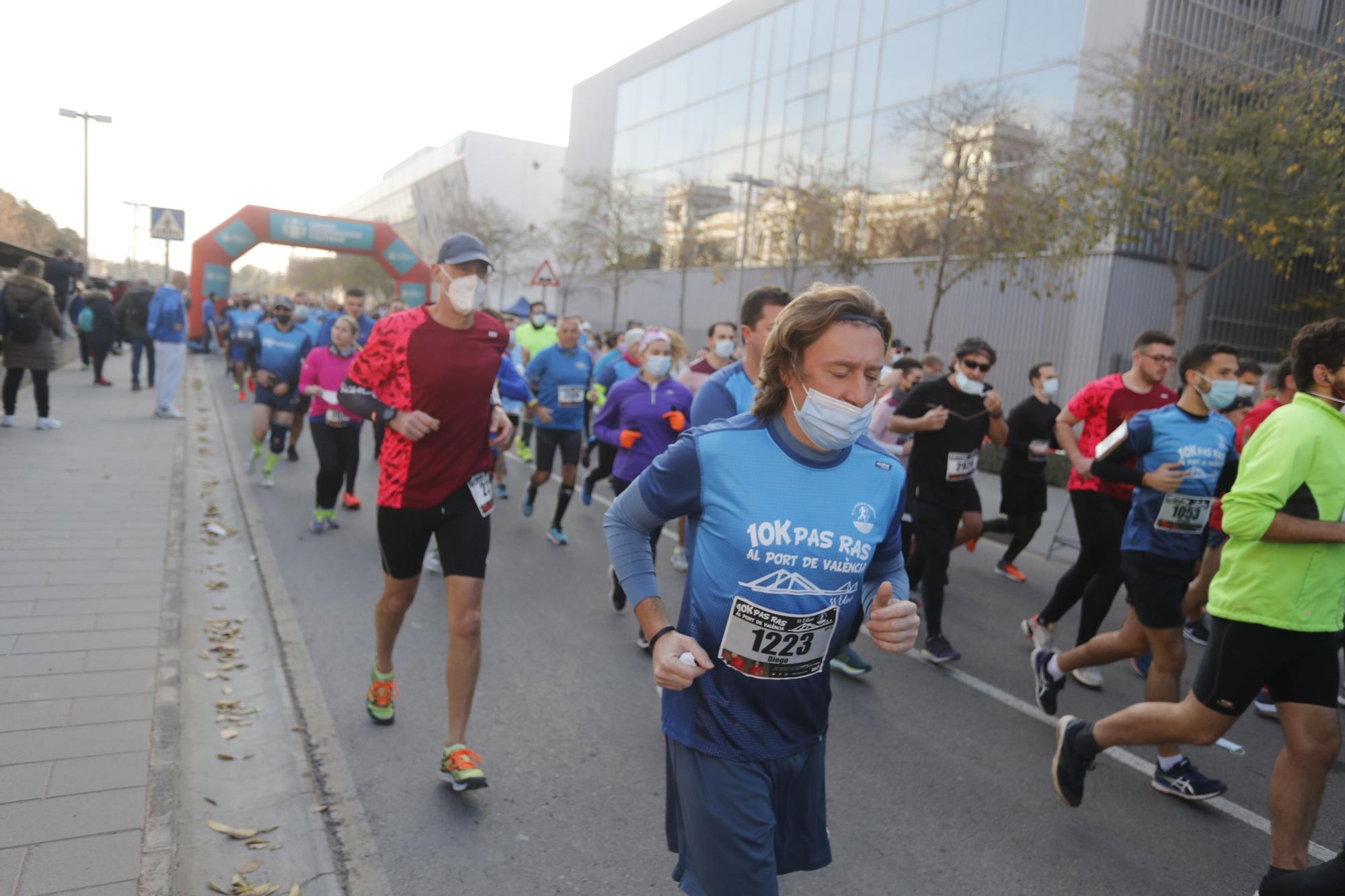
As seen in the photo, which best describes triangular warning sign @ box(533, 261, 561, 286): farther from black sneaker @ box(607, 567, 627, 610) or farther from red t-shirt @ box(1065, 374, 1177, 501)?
red t-shirt @ box(1065, 374, 1177, 501)

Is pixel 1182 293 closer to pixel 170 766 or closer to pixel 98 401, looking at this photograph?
pixel 170 766

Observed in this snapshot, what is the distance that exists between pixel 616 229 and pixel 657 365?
2638 cm

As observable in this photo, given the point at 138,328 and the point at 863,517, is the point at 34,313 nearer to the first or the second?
the point at 138,328

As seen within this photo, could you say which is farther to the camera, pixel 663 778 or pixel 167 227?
pixel 167 227

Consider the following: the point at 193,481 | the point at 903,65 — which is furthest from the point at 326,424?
the point at 903,65

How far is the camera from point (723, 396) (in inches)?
177

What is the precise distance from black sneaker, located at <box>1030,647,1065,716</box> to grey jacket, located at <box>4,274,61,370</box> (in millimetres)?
11340

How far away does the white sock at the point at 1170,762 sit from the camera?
14.1ft

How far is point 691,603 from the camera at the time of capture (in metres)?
2.28

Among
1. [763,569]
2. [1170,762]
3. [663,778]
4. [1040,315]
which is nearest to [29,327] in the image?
[663,778]

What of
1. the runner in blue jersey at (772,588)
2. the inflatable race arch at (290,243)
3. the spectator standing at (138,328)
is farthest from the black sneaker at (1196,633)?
the inflatable race arch at (290,243)

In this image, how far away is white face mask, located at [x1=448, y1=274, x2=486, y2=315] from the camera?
13.0ft

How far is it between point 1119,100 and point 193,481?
14.4 m

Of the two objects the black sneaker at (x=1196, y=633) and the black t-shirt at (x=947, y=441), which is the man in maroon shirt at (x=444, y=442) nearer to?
the black t-shirt at (x=947, y=441)
